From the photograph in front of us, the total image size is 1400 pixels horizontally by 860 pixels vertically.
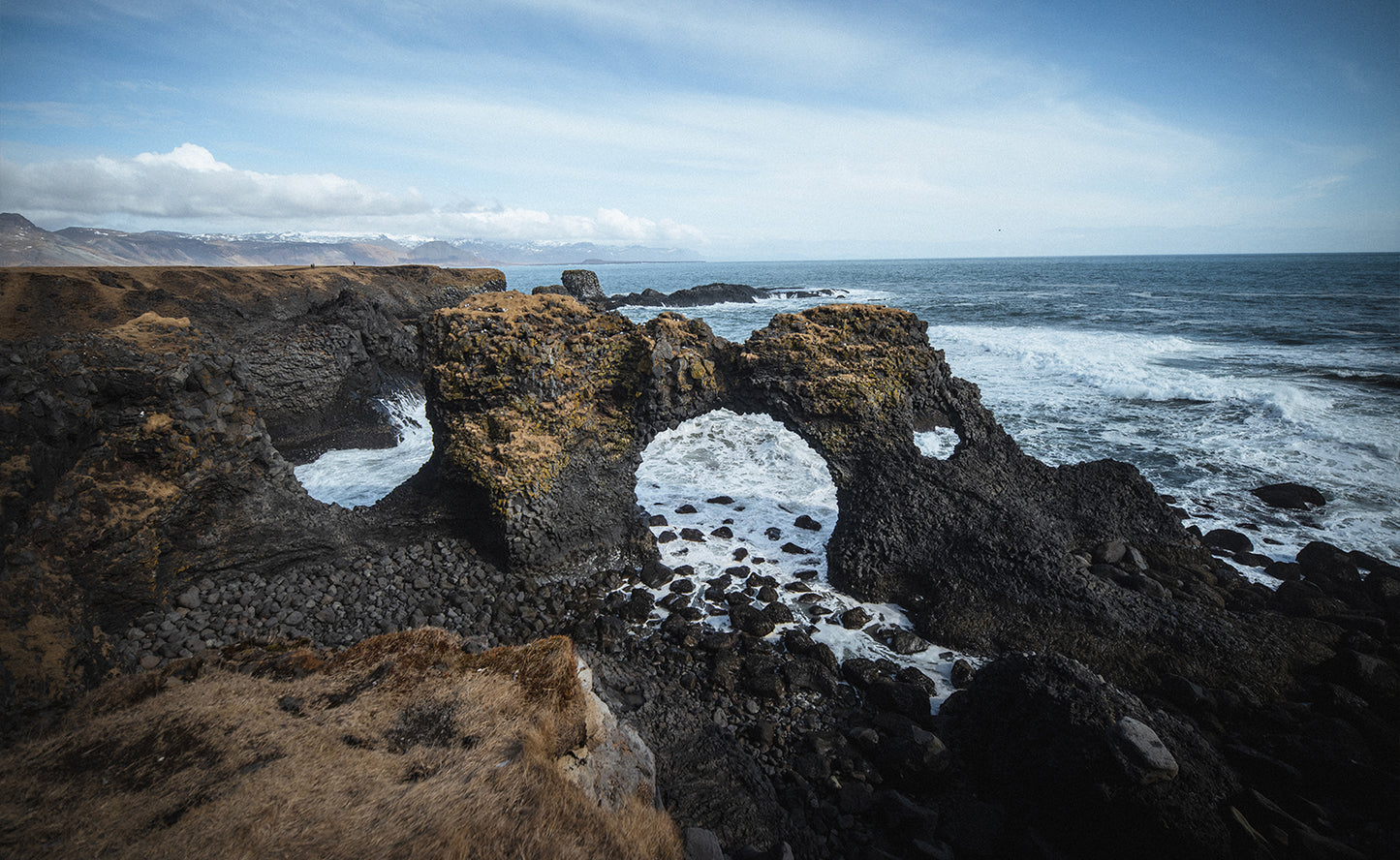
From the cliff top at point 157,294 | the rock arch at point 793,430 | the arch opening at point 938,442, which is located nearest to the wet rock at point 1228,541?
the rock arch at point 793,430

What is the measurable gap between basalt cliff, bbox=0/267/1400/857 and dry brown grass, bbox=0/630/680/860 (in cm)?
11

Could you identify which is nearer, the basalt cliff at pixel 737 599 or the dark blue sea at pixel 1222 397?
the basalt cliff at pixel 737 599

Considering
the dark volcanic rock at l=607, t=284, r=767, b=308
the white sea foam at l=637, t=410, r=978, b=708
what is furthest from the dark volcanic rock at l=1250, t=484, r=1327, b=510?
the dark volcanic rock at l=607, t=284, r=767, b=308

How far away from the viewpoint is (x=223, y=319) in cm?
2828

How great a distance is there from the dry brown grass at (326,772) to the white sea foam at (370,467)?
31.1ft

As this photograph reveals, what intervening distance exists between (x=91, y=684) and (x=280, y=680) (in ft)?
11.0

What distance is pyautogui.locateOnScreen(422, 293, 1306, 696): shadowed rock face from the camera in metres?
11.7

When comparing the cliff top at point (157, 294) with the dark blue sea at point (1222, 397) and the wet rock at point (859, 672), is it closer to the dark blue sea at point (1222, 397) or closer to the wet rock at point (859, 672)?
the wet rock at point (859, 672)

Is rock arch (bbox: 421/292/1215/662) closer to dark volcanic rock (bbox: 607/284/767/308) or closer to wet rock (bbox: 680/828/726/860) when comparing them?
wet rock (bbox: 680/828/726/860)

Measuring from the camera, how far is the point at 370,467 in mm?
20953

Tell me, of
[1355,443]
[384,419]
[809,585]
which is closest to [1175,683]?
[809,585]

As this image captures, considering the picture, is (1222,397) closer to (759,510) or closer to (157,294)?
(759,510)

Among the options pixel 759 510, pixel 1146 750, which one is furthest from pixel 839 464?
pixel 1146 750

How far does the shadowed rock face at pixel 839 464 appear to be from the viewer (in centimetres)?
1173
